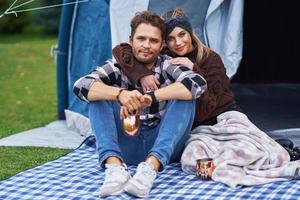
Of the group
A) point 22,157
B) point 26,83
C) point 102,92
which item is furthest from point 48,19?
point 102,92

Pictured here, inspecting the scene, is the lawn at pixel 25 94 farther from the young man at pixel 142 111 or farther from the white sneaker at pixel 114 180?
the white sneaker at pixel 114 180

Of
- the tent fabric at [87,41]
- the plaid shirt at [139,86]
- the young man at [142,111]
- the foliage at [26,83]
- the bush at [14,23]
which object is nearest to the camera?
the young man at [142,111]

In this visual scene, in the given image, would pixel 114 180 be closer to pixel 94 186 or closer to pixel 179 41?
pixel 94 186

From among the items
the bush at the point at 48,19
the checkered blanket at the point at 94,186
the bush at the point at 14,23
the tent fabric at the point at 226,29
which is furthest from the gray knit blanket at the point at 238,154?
the bush at the point at 14,23

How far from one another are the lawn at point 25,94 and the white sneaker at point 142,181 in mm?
1002

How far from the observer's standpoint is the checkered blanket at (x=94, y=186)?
3180 millimetres

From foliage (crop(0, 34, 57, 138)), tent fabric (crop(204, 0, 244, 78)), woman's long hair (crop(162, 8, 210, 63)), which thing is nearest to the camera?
woman's long hair (crop(162, 8, 210, 63))

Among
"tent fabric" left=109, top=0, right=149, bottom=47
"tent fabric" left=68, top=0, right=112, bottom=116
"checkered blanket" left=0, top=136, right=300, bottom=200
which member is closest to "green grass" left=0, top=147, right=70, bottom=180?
"checkered blanket" left=0, top=136, right=300, bottom=200

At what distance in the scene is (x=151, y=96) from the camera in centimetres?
340

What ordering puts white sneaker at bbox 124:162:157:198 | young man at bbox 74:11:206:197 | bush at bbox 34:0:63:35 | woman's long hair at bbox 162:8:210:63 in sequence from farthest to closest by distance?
bush at bbox 34:0:63:35, woman's long hair at bbox 162:8:210:63, young man at bbox 74:11:206:197, white sneaker at bbox 124:162:157:198

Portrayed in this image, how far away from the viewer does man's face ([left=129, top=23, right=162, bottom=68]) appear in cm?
354

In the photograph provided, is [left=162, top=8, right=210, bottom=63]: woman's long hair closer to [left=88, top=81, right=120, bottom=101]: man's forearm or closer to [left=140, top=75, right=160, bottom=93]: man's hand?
[left=140, top=75, right=160, bottom=93]: man's hand

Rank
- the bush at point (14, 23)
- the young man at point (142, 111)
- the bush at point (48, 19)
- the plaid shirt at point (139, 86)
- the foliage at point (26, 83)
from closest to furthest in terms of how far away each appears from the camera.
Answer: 1. the young man at point (142, 111)
2. the plaid shirt at point (139, 86)
3. the foliage at point (26, 83)
4. the bush at point (48, 19)
5. the bush at point (14, 23)

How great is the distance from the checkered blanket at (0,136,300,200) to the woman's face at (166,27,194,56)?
538 mm
